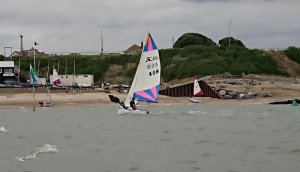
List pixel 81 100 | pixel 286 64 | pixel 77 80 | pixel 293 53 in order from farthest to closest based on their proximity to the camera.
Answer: pixel 293 53 → pixel 286 64 → pixel 77 80 → pixel 81 100

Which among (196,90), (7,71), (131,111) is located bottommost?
(131,111)

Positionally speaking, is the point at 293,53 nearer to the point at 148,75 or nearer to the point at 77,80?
the point at 77,80

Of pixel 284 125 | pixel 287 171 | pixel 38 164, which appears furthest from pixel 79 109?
pixel 287 171

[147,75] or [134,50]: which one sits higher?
[134,50]

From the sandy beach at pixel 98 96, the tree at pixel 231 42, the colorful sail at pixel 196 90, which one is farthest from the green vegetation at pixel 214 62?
the tree at pixel 231 42

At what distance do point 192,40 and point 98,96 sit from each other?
201 feet

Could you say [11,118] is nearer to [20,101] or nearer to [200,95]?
[20,101]

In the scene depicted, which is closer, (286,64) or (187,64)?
(187,64)

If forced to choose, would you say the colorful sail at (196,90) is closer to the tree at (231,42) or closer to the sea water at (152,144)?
the sea water at (152,144)

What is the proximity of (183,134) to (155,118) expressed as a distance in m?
11.3

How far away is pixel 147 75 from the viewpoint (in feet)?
132

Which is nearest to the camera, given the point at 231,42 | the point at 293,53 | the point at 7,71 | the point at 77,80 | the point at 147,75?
the point at 147,75

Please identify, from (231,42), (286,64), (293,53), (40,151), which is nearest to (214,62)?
(286,64)

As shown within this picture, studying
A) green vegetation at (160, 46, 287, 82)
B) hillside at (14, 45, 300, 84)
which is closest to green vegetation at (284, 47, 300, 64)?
hillside at (14, 45, 300, 84)
